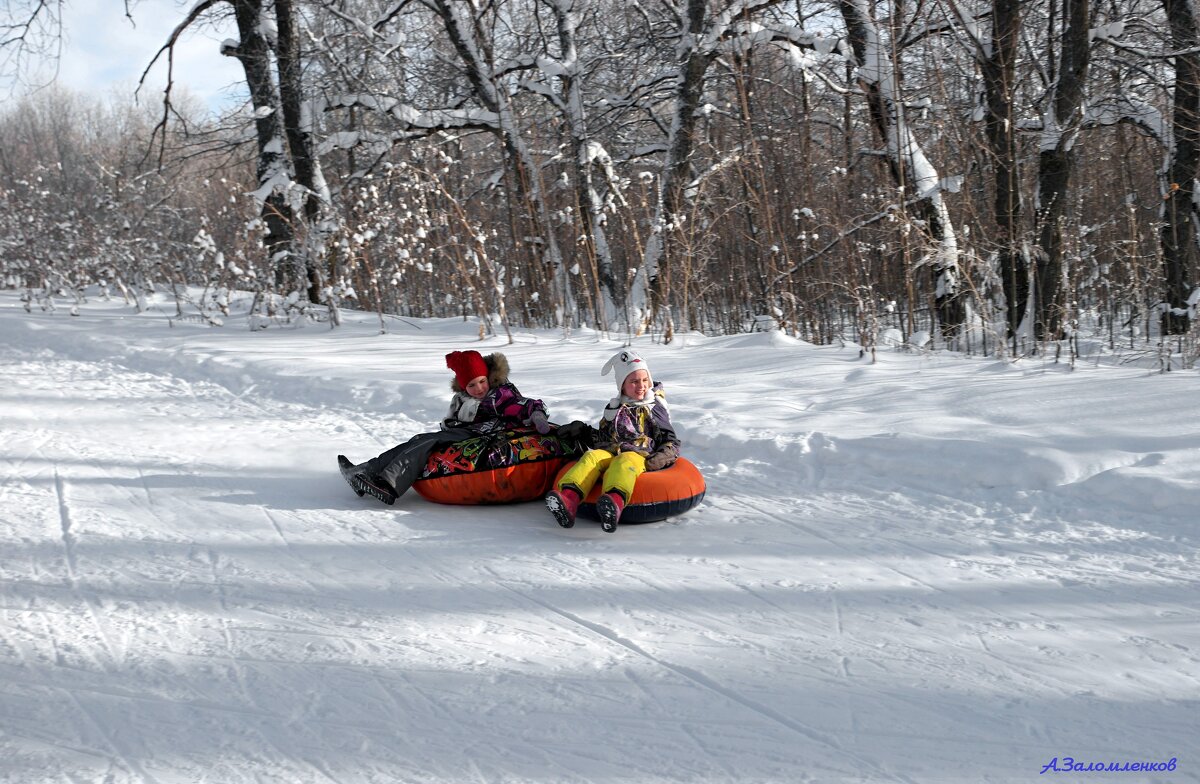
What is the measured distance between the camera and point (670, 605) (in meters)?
3.11

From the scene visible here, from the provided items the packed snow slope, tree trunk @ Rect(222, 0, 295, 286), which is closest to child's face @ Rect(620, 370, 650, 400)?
the packed snow slope

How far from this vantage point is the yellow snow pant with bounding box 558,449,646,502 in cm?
392

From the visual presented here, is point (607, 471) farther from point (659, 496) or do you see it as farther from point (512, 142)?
point (512, 142)

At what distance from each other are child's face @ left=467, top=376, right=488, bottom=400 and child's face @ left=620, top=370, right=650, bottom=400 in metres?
0.84

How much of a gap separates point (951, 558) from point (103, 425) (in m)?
5.54

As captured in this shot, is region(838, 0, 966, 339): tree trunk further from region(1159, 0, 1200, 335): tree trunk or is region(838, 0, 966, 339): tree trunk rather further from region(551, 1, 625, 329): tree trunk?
region(551, 1, 625, 329): tree trunk

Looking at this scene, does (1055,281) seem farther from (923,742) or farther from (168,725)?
(168,725)

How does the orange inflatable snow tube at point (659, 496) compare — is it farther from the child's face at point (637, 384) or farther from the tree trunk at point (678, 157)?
the tree trunk at point (678, 157)

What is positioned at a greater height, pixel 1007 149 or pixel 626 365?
pixel 1007 149

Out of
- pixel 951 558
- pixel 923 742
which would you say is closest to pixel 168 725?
pixel 923 742

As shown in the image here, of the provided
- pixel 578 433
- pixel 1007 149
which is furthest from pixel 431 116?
pixel 578 433

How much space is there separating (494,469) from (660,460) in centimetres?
82

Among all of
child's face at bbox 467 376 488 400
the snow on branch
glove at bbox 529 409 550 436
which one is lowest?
glove at bbox 529 409 550 436

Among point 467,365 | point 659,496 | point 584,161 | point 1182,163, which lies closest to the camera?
point 659,496
